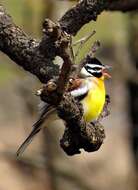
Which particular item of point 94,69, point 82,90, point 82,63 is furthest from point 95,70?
point 82,63

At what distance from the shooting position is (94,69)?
4.66 metres

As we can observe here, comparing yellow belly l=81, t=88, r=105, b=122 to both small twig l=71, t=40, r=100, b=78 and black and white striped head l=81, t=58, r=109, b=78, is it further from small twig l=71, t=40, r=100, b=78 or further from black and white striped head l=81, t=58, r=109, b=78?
small twig l=71, t=40, r=100, b=78

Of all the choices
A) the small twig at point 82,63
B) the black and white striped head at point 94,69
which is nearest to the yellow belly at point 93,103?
the black and white striped head at point 94,69

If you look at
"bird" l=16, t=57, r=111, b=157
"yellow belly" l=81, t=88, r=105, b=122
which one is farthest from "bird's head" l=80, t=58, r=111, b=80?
"yellow belly" l=81, t=88, r=105, b=122

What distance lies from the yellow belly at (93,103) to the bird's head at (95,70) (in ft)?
0.47

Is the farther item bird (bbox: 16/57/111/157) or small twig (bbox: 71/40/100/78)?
bird (bbox: 16/57/111/157)

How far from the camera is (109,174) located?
34.5ft

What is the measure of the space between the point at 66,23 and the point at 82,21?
0.08 m

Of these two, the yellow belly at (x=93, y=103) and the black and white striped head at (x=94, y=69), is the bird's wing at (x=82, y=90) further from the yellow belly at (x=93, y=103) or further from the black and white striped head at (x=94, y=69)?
the black and white striped head at (x=94, y=69)

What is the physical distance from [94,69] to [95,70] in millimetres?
44

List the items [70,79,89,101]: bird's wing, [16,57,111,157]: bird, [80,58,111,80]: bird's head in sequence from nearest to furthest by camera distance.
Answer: [70,79,89,101]: bird's wing → [16,57,111,157]: bird → [80,58,111,80]: bird's head

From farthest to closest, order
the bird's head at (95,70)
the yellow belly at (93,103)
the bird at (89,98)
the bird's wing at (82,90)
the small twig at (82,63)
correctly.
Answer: the bird's head at (95,70) < the yellow belly at (93,103) < the bird at (89,98) < the bird's wing at (82,90) < the small twig at (82,63)

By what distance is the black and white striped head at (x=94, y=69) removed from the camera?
4.50 meters

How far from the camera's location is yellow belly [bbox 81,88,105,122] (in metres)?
4.29
